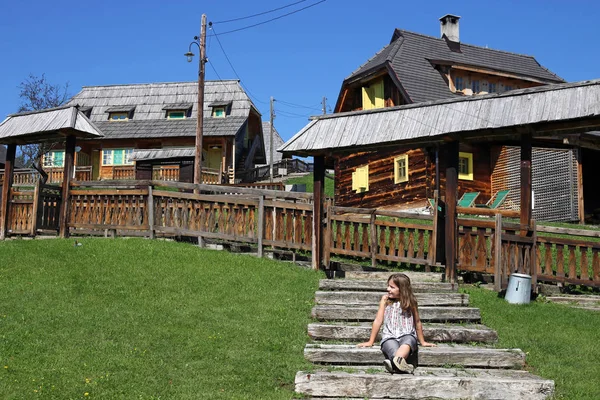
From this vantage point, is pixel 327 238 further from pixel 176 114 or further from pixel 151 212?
pixel 176 114

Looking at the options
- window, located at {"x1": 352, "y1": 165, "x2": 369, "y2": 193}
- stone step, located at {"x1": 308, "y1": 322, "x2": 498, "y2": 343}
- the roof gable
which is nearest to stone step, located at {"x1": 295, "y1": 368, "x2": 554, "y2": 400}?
stone step, located at {"x1": 308, "y1": 322, "x2": 498, "y2": 343}

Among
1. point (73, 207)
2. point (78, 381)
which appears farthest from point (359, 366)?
point (73, 207)

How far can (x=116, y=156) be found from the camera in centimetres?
4681

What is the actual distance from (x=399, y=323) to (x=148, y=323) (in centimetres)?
370

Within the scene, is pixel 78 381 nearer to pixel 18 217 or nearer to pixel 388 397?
pixel 388 397

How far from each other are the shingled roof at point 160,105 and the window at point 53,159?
12.1 ft

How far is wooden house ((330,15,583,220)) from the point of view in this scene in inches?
1142

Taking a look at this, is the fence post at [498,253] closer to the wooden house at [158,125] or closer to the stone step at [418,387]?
the stone step at [418,387]

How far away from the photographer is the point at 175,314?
10180 millimetres

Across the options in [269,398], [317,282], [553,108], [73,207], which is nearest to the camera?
[269,398]

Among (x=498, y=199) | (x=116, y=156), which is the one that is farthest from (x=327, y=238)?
(x=116, y=156)

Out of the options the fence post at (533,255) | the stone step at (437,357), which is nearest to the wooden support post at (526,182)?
the fence post at (533,255)

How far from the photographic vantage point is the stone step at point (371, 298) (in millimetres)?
11000

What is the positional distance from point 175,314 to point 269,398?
11.9 ft
